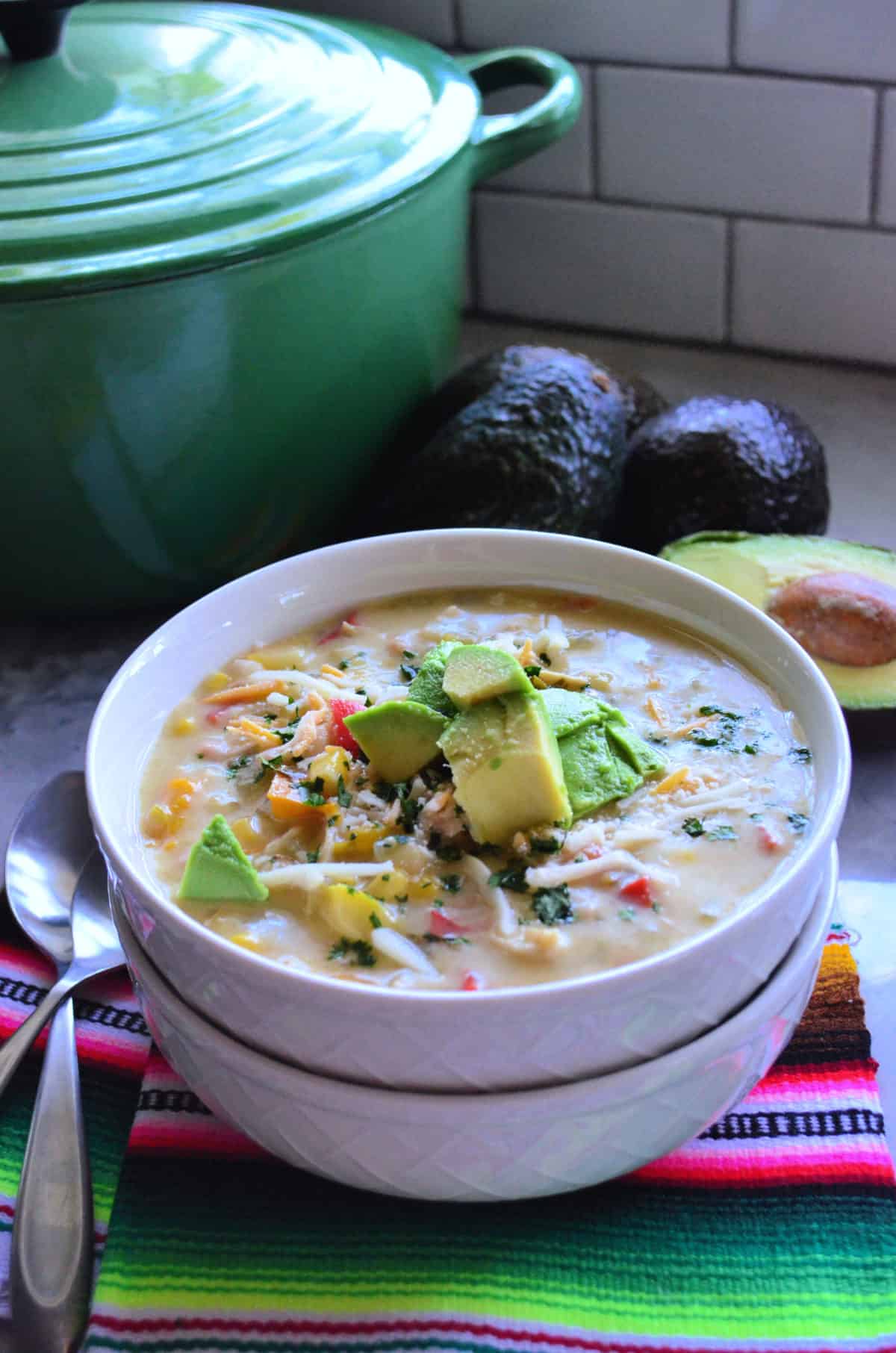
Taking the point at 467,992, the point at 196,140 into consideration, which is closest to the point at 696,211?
the point at 196,140

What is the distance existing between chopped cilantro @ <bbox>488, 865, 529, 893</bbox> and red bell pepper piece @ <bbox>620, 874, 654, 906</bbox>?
5cm

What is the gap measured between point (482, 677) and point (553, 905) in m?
0.13

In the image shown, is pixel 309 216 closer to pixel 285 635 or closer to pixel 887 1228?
pixel 285 635

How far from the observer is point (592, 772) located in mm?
794

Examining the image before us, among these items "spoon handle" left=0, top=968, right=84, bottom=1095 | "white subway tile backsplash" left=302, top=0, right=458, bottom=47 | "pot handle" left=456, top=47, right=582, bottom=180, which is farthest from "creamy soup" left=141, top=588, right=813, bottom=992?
"white subway tile backsplash" left=302, top=0, right=458, bottom=47

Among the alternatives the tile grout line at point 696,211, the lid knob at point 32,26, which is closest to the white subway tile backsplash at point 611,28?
the tile grout line at point 696,211

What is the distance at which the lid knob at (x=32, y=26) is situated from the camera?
1.09m

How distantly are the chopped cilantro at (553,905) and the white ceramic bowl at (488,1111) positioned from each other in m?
0.08

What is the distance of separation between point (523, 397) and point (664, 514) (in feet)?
0.50

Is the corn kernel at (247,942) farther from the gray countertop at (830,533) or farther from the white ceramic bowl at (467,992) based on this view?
the gray countertop at (830,533)

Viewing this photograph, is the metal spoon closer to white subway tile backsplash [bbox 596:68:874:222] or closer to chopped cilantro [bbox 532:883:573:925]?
chopped cilantro [bbox 532:883:573:925]

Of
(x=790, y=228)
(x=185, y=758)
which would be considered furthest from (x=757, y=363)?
(x=185, y=758)

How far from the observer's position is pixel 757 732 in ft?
2.78

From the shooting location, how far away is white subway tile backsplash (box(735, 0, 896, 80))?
1393mm
